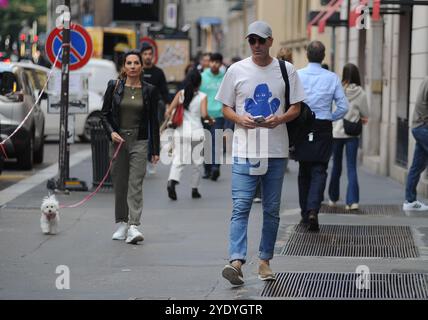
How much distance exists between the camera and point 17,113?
18547mm

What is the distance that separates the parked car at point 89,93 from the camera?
2403 centimetres

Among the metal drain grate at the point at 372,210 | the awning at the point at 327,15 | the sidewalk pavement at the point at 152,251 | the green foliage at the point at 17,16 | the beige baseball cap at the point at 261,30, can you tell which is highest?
the green foliage at the point at 17,16

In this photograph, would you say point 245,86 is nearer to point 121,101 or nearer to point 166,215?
point 121,101

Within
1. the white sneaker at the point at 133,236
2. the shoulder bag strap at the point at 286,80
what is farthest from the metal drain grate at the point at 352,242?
the shoulder bag strap at the point at 286,80

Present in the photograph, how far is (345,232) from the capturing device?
12.1 metres

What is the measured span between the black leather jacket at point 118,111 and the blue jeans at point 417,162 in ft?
11.9

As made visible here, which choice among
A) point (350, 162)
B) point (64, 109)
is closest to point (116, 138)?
point (350, 162)

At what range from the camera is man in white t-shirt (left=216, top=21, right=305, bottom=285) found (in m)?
8.79

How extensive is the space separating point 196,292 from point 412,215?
552cm

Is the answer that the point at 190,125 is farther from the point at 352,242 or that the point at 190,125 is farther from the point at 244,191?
the point at 244,191

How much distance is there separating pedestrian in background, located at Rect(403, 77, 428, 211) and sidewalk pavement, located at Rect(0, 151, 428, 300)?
0.41 meters

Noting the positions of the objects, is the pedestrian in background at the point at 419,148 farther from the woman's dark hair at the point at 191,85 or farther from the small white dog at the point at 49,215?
the small white dog at the point at 49,215
